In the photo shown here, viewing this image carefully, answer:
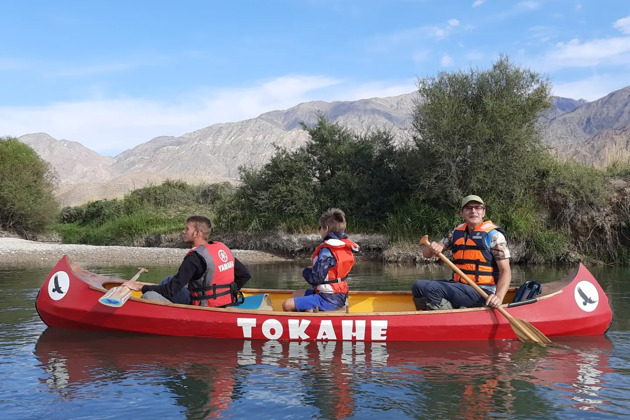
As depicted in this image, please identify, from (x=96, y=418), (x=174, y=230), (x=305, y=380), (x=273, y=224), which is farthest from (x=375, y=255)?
(x=96, y=418)

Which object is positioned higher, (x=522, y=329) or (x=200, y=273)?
(x=200, y=273)

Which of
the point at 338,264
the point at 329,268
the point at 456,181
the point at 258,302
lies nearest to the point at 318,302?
the point at 329,268

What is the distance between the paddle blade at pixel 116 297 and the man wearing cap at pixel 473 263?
3.83 meters

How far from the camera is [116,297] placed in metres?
7.59

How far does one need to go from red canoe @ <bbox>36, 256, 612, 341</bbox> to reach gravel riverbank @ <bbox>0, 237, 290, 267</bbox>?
11.1 metres

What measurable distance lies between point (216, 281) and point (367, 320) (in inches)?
80.5

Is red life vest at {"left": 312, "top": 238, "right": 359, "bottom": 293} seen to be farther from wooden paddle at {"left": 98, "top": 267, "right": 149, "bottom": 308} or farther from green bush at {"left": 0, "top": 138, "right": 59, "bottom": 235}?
green bush at {"left": 0, "top": 138, "right": 59, "bottom": 235}

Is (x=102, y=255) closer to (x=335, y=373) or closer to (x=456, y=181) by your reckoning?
(x=456, y=181)

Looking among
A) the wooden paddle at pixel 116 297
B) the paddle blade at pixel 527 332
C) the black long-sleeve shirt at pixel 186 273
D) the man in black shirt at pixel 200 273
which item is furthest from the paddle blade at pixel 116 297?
the paddle blade at pixel 527 332

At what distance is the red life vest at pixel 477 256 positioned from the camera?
7.62 metres

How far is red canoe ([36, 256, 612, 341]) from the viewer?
24.9 ft

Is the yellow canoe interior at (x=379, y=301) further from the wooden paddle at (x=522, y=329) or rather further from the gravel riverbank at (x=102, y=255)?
the gravel riverbank at (x=102, y=255)

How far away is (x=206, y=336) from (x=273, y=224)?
1428cm

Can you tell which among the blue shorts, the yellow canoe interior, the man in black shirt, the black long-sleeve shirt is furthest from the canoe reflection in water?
the yellow canoe interior
